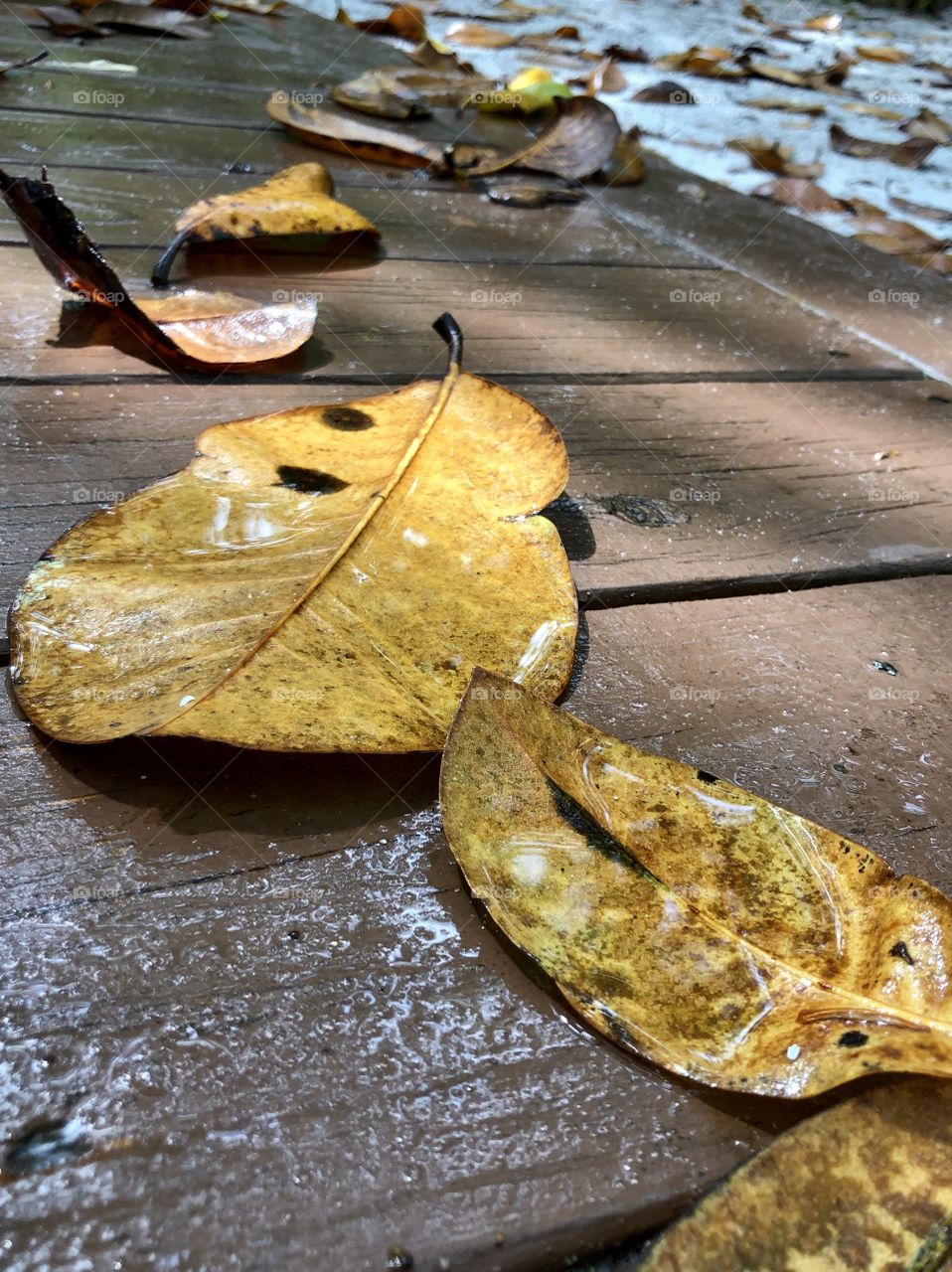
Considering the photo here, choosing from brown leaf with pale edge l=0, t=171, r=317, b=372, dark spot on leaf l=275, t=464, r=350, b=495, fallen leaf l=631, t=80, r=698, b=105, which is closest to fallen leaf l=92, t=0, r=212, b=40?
fallen leaf l=631, t=80, r=698, b=105

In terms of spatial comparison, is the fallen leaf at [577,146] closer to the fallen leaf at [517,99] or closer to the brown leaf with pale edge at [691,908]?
the fallen leaf at [517,99]

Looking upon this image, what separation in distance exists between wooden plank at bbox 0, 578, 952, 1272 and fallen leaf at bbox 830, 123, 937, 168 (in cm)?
381

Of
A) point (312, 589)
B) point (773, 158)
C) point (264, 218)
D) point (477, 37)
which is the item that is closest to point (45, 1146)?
point (312, 589)

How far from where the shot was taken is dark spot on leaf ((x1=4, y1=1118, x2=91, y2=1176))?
1.81ft

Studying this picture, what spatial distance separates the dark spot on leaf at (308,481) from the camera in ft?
3.35

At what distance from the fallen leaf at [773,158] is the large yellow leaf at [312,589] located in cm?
296

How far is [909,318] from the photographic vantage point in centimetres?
197

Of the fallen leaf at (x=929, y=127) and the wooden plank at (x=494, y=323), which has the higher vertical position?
the fallen leaf at (x=929, y=127)

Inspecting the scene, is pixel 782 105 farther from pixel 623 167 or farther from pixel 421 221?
pixel 421 221

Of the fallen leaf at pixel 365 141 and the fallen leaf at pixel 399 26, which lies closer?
the fallen leaf at pixel 365 141

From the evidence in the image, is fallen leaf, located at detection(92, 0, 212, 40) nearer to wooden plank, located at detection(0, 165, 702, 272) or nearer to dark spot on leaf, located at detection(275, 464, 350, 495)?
wooden plank, located at detection(0, 165, 702, 272)

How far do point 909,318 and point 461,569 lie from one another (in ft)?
4.70

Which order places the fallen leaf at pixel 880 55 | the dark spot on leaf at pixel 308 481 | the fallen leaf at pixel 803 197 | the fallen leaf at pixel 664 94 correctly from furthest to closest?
the fallen leaf at pixel 880 55, the fallen leaf at pixel 664 94, the fallen leaf at pixel 803 197, the dark spot on leaf at pixel 308 481

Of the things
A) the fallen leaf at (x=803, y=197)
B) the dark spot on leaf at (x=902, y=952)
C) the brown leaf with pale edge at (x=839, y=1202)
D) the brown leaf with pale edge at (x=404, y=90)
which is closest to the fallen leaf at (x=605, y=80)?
the brown leaf with pale edge at (x=404, y=90)
